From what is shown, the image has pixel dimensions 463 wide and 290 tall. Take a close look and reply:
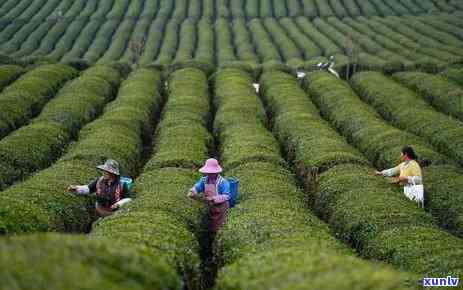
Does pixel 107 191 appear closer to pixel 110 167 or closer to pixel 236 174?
pixel 110 167

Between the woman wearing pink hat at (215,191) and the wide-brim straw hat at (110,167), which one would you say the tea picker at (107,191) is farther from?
the woman wearing pink hat at (215,191)

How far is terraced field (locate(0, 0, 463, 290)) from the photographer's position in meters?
5.98

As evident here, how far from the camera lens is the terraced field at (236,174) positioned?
5.98m

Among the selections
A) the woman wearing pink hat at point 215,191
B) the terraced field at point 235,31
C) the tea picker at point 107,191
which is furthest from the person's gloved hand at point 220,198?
the terraced field at point 235,31

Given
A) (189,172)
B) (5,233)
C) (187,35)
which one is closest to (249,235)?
(5,233)

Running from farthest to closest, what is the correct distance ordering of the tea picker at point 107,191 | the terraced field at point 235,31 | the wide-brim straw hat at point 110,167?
the terraced field at point 235,31 < the tea picker at point 107,191 < the wide-brim straw hat at point 110,167

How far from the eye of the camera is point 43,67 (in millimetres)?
32969

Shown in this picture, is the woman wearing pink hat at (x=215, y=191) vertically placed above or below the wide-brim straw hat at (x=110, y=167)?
below

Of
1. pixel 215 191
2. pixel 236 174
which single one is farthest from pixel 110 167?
pixel 236 174

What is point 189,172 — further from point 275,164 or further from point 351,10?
point 351,10

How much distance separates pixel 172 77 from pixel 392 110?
12.7m

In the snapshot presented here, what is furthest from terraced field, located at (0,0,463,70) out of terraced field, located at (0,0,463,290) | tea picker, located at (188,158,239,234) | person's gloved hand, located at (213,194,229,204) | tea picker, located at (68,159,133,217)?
tea picker, located at (68,159,133,217)

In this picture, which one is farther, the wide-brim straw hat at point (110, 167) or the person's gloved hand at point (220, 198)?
the person's gloved hand at point (220, 198)

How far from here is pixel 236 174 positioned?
1644cm
